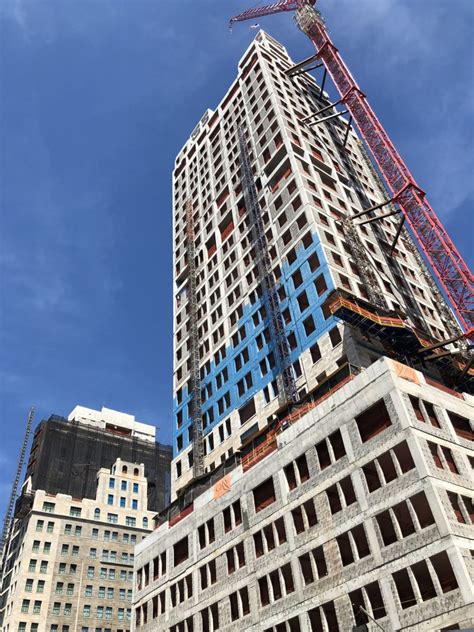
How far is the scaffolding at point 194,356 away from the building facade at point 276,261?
0.82 m

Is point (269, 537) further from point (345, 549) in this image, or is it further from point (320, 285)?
point (320, 285)

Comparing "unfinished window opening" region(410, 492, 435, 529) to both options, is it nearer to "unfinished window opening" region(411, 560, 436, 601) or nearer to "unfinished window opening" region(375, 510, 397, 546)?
"unfinished window opening" region(375, 510, 397, 546)

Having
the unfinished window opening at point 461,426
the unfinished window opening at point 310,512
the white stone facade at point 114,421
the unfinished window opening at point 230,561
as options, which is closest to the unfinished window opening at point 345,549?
the unfinished window opening at point 310,512

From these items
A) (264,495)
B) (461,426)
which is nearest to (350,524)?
(264,495)

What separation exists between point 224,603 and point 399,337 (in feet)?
90.2

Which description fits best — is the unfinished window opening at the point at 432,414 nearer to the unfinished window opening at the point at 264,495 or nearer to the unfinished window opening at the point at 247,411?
the unfinished window opening at the point at 264,495

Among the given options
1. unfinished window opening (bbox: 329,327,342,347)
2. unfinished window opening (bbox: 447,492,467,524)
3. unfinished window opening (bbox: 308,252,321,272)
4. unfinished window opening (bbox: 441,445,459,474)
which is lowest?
unfinished window opening (bbox: 447,492,467,524)

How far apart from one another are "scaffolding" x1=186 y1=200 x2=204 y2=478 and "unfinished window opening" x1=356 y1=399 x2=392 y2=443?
29131mm

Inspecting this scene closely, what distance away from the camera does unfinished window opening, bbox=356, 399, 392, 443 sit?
3656cm

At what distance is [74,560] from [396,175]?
78.0 m

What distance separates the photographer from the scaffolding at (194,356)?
64.8 m

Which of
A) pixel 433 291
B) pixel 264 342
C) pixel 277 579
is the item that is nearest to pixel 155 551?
pixel 277 579

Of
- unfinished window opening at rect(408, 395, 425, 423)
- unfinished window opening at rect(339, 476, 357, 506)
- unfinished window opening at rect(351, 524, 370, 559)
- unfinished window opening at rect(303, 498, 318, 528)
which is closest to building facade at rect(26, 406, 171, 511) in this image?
unfinished window opening at rect(303, 498, 318, 528)

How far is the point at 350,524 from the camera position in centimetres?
3512
